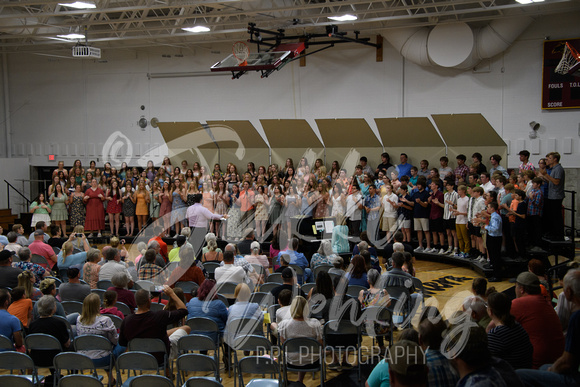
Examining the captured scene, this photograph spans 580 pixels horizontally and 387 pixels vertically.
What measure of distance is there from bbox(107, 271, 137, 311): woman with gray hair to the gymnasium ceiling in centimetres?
703

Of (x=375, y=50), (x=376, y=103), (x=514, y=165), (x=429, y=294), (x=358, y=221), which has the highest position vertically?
(x=375, y=50)

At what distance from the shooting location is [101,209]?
14.4 m

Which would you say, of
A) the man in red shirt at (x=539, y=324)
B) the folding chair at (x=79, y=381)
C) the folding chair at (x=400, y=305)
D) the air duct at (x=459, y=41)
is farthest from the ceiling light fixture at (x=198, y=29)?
the man in red shirt at (x=539, y=324)

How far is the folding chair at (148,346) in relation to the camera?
5.02m

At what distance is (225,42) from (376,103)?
5471 mm

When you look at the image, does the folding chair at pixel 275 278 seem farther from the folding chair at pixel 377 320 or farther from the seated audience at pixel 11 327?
the seated audience at pixel 11 327

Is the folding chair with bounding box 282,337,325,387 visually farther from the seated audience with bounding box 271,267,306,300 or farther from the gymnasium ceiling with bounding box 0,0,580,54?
the gymnasium ceiling with bounding box 0,0,580,54

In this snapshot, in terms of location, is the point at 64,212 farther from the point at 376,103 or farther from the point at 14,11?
the point at 376,103

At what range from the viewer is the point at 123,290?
632 cm

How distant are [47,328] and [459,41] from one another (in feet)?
39.2

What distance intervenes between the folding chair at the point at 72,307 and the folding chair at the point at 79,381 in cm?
192

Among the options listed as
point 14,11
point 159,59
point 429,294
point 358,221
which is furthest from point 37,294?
point 159,59

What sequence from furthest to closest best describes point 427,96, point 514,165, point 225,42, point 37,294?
point 225,42, point 427,96, point 514,165, point 37,294

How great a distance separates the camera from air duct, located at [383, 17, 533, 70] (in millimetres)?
13260
